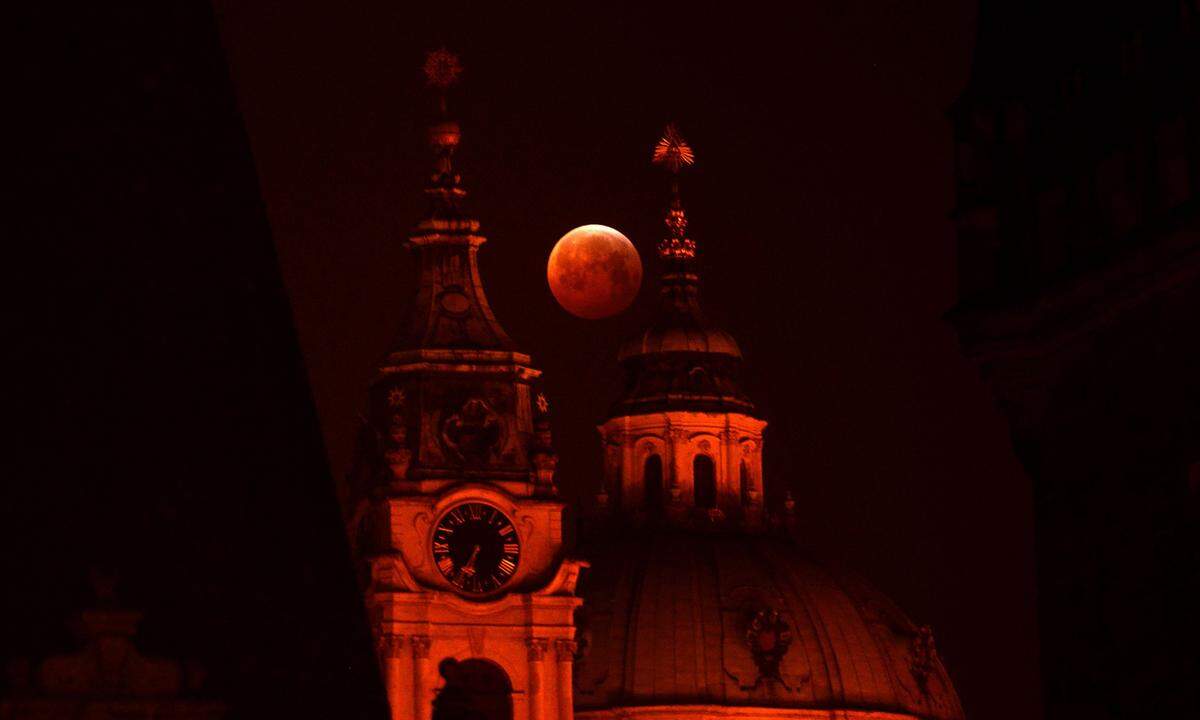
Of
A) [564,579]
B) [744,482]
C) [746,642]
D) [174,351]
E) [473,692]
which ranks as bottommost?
[174,351]

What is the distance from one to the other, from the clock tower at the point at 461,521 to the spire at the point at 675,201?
15767 millimetres

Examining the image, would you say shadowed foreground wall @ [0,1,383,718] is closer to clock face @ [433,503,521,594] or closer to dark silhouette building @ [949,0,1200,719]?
dark silhouette building @ [949,0,1200,719]

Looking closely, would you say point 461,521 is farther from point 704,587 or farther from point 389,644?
point 704,587

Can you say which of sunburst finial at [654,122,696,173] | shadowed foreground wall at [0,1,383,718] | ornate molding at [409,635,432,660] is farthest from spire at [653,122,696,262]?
shadowed foreground wall at [0,1,383,718]

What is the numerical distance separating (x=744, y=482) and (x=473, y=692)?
2740cm

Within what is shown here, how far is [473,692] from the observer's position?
3826 inches

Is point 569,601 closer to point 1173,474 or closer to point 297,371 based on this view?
point 297,371

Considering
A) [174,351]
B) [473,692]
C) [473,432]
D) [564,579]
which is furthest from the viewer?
[473,692]

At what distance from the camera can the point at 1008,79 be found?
40.1m

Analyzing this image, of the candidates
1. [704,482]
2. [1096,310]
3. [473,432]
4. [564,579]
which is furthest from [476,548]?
[1096,310]

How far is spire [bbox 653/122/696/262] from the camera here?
112 m

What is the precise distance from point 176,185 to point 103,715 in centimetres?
1139

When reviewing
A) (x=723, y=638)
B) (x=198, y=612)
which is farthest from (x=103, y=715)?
(x=723, y=638)

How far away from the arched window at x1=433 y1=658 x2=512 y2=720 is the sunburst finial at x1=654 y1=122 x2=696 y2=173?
61.6ft
